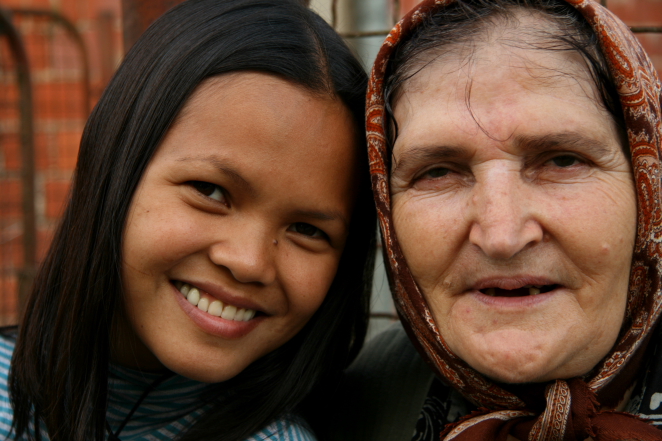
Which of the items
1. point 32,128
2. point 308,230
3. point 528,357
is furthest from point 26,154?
point 528,357

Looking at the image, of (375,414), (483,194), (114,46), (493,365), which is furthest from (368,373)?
(114,46)

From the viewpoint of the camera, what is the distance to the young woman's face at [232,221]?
1736 millimetres

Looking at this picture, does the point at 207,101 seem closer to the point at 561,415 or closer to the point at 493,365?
the point at 493,365

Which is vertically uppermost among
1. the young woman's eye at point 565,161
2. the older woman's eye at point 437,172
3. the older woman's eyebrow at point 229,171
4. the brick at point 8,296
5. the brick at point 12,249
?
the young woman's eye at point 565,161

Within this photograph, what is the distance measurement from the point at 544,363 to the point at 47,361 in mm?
1407

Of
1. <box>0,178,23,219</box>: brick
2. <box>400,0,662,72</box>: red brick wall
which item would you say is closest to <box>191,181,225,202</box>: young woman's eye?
<box>400,0,662,72</box>: red brick wall

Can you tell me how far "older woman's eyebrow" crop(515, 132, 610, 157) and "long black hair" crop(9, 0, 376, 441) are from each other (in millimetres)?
550

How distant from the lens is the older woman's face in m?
1.56

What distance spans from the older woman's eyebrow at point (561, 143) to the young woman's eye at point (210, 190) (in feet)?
2.65

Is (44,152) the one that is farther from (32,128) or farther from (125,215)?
(125,215)

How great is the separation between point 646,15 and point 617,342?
293 cm

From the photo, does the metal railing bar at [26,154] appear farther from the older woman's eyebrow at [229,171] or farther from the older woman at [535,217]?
the older woman at [535,217]

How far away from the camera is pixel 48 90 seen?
4.73m

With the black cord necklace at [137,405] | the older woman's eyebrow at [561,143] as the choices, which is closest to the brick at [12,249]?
the black cord necklace at [137,405]
